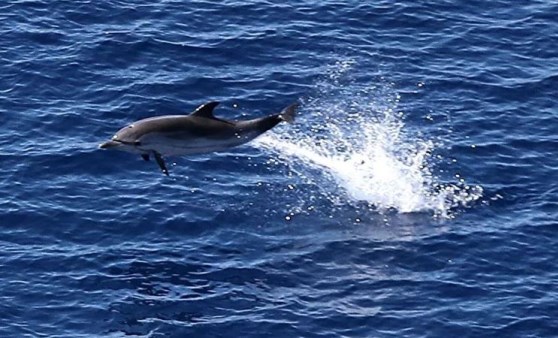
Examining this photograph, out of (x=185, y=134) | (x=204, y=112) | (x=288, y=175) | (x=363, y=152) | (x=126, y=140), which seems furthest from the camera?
(x=363, y=152)

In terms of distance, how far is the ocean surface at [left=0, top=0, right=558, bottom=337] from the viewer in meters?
48.3

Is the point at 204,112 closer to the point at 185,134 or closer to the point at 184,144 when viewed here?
the point at 185,134

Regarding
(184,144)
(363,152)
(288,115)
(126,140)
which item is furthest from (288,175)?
(126,140)

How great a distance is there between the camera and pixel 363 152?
57250mm

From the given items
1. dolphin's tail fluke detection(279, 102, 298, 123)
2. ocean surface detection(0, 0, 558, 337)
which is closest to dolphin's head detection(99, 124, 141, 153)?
dolphin's tail fluke detection(279, 102, 298, 123)

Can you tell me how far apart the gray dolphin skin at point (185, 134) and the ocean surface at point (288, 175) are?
4.88 m

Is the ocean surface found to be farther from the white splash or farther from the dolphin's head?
the dolphin's head

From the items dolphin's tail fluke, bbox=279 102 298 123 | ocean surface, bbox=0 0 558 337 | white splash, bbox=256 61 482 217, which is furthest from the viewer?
white splash, bbox=256 61 482 217

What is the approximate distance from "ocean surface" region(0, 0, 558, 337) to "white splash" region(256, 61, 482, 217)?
78mm

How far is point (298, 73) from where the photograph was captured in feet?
203

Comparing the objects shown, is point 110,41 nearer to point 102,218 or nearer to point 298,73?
point 298,73

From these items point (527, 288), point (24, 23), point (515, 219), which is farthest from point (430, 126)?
point (24, 23)

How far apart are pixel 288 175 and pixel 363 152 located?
2.87m

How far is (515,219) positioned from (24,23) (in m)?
21.4
